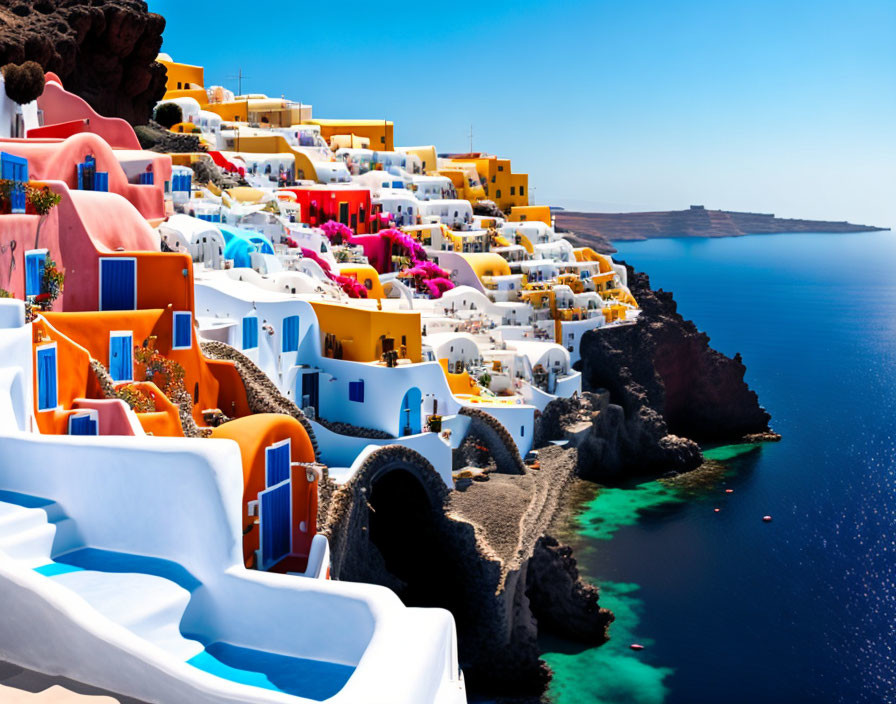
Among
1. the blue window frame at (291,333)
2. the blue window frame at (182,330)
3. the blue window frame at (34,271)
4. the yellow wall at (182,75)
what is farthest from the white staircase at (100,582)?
the yellow wall at (182,75)

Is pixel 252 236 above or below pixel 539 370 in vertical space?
above

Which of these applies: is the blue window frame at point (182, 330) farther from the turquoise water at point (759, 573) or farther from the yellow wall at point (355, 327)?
the turquoise water at point (759, 573)

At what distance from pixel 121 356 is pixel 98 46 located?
1182 inches

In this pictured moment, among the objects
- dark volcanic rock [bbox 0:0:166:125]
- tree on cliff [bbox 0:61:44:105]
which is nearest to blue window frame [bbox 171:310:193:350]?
tree on cliff [bbox 0:61:44:105]

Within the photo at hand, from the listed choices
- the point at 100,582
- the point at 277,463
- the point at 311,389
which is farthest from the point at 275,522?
the point at 311,389

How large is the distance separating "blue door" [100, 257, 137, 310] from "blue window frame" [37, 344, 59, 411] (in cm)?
571

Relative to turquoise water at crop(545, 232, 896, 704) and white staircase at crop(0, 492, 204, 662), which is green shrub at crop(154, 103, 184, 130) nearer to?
turquoise water at crop(545, 232, 896, 704)

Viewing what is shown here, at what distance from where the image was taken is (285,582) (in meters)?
8.45

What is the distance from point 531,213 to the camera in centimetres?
7788

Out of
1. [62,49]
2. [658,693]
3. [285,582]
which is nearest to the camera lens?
[285,582]

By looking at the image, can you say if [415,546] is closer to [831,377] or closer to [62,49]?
[62,49]

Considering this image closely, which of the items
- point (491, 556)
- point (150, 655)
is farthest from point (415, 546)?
point (150, 655)

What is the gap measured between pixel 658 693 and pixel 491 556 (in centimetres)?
607

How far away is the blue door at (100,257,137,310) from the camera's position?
20.5m
